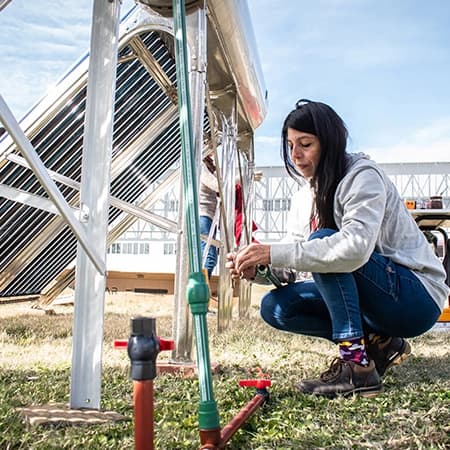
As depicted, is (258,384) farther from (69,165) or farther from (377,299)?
(69,165)

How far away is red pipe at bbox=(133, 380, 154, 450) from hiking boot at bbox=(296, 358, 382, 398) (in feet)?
2.72

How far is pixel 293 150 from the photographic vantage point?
1.59m

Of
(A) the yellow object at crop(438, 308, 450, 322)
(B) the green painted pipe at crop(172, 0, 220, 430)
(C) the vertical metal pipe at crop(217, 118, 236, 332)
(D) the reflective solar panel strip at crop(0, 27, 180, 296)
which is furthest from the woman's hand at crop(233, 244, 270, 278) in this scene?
(A) the yellow object at crop(438, 308, 450, 322)

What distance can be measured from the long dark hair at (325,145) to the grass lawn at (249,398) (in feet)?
1.71

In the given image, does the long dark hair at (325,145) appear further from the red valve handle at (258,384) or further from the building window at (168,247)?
the building window at (168,247)

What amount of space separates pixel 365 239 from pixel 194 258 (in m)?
0.63

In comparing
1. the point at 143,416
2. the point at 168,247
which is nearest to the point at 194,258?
the point at 143,416

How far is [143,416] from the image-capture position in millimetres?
671

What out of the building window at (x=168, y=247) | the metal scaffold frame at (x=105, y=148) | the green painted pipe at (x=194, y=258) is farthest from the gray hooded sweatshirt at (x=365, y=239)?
the building window at (x=168, y=247)

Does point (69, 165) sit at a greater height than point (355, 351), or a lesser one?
greater

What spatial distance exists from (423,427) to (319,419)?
0.70 ft

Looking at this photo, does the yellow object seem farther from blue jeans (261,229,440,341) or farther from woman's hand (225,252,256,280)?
woman's hand (225,252,256,280)

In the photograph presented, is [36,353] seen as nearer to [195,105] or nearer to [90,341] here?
[90,341]

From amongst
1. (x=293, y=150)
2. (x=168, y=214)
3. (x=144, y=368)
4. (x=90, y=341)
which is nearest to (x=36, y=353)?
(x=90, y=341)
